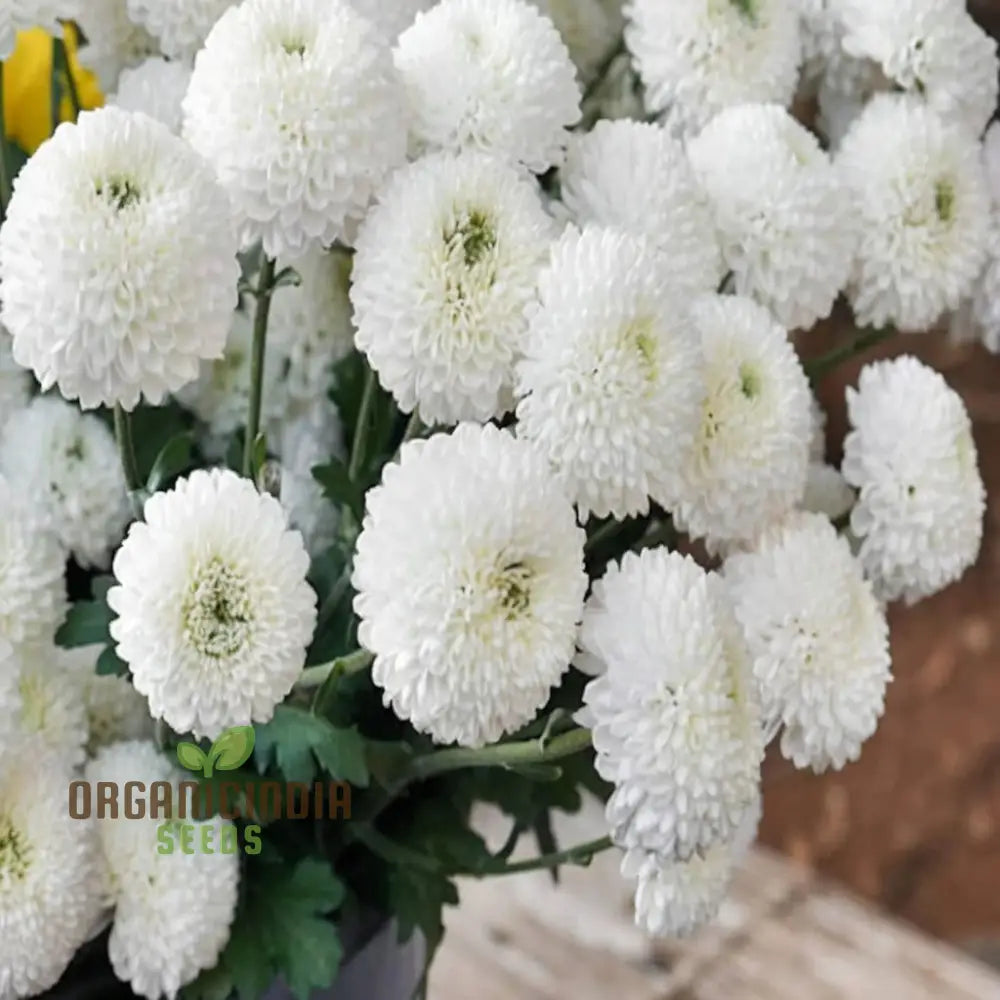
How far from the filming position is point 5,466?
0.50 m

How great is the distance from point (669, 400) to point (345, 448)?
0.18 metres

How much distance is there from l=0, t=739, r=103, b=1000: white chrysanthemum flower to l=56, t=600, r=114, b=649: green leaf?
0.11 ft

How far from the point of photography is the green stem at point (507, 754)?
0.42 meters

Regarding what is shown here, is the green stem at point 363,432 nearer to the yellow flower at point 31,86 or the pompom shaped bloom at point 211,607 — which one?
the pompom shaped bloom at point 211,607

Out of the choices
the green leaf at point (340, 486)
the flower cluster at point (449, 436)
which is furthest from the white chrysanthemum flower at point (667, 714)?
the green leaf at point (340, 486)

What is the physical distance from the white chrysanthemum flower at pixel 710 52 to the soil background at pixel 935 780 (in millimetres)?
868

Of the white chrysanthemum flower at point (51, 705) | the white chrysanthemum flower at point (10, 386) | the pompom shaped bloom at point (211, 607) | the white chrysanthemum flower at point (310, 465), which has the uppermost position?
the pompom shaped bloom at point (211, 607)

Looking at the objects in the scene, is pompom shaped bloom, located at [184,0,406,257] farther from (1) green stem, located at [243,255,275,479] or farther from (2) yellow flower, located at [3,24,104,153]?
(2) yellow flower, located at [3,24,104,153]

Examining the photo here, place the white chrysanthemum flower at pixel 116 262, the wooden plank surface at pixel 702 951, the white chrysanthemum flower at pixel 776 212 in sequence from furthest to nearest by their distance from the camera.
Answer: the wooden plank surface at pixel 702 951
the white chrysanthemum flower at pixel 776 212
the white chrysanthemum flower at pixel 116 262

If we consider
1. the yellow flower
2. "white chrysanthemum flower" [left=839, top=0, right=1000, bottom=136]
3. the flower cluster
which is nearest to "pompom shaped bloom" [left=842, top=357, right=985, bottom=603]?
the flower cluster

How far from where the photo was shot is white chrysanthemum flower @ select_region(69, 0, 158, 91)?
504 mm

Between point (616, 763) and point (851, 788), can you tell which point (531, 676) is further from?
point (851, 788)

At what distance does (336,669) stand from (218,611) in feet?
0.18

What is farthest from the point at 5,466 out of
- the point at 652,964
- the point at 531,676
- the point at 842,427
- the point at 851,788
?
the point at 851,788
